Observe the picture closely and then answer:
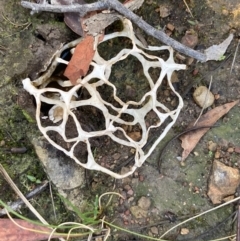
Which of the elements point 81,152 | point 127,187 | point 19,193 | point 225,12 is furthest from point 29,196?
point 225,12

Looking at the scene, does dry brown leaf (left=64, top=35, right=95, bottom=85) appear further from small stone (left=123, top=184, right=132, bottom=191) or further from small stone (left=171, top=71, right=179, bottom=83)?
small stone (left=123, top=184, right=132, bottom=191)

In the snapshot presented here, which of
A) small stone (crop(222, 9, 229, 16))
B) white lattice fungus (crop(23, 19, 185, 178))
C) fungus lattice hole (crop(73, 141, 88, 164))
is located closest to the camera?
white lattice fungus (crop(23, 19, 185, 178))

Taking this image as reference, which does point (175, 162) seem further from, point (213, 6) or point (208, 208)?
point (213, 6)

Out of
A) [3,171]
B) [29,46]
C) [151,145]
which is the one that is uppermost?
[29,46]

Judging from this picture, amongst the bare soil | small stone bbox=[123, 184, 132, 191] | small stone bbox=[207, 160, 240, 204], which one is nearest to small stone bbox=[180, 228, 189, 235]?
the bare soil

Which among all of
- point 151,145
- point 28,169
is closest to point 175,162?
point 151,145

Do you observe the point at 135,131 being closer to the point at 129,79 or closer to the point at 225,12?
the point at 129,79

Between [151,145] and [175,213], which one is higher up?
[151,145]
